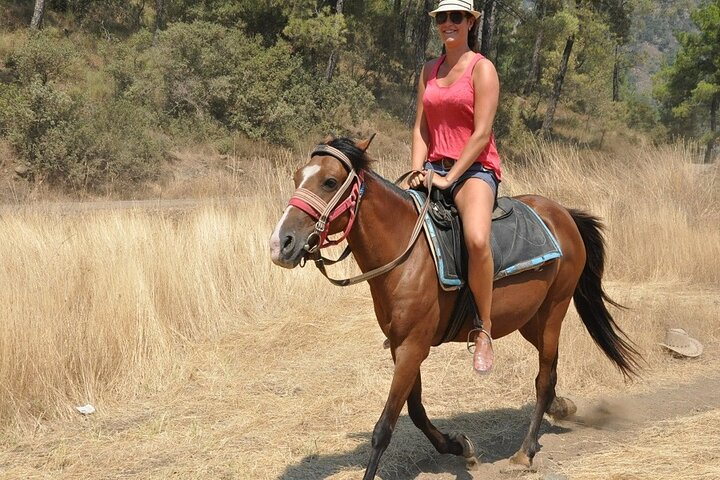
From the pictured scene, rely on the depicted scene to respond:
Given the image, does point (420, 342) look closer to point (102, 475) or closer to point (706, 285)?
point (102, 475)

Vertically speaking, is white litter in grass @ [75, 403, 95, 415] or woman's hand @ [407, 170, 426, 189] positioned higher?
woman's hand @ [407, 170, 426, 189]

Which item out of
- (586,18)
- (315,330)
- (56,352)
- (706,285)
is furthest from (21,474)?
(586,18)

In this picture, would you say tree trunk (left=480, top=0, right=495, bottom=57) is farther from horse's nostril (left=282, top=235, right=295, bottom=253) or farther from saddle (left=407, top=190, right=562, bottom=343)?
horse's nostril (left=282, top=235, right=295, bottom=253)

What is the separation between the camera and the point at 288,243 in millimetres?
3293

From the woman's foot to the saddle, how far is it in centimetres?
9

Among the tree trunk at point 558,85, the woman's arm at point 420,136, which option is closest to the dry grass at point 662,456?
the woman's arm at point 420,136

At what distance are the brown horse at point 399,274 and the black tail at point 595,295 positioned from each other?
1.46ft

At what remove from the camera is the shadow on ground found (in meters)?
4.49

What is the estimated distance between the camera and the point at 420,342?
390 cm

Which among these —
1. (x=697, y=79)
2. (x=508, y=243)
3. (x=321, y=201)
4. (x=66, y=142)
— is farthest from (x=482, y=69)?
(x=697, y=79)

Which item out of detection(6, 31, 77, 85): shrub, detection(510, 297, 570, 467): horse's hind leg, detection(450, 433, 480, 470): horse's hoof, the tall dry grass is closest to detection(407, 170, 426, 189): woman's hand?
detection(510, 297, 570, 467): horse's hind leg

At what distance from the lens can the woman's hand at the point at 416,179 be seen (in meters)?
4.20

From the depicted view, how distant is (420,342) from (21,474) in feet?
8.46

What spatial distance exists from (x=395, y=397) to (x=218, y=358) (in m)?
2.94
